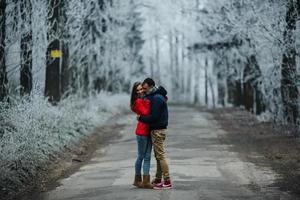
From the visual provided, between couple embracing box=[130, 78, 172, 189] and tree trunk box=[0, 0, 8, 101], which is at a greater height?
tree trunk box=[0, 0, 8, 101]

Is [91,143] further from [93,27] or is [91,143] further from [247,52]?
[93,27]

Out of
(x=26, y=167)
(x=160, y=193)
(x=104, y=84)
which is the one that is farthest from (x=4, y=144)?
(x=104, y=84)

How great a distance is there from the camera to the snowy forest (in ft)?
51.6

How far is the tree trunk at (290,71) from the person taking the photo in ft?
70.0

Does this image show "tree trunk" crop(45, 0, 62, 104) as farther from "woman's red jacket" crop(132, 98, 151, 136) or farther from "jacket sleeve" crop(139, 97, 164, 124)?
"jacket sleeve" crop(139, 97, 164, 124)

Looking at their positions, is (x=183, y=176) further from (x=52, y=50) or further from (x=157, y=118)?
(x=52, y=50)

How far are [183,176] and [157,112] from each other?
2439 millimetres

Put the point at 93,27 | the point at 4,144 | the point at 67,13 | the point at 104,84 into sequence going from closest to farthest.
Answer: the point at 4,144, the point at 67,13, the point at 93,27, the point at 104,84

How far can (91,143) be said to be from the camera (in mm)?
21375

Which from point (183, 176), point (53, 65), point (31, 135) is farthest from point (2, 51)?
point (183, 176)

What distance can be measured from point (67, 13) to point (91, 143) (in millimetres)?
6230

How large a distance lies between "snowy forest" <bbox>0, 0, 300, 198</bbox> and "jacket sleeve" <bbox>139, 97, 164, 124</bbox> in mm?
→ 2987

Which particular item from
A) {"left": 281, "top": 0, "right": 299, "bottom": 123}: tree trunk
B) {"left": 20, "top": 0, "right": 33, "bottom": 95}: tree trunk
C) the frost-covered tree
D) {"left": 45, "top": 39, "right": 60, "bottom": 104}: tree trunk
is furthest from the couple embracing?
{"left": 45, "top": 39, "right": 60, "bottom": 104}: tree trunk

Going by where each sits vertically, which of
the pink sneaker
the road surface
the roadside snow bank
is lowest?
the road surface
